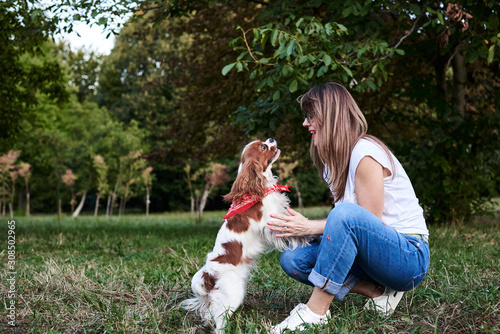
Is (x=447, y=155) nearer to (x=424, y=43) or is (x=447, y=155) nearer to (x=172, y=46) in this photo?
(x=424, y=43)

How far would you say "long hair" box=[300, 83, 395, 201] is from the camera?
8.32 ft

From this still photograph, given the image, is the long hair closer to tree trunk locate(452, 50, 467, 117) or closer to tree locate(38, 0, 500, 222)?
tree locate(38, 0, 500, 222)

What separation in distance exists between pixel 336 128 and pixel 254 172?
699 mm

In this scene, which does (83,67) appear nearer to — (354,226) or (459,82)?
(459,82)

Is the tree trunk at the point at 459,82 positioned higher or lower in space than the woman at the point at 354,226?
higher

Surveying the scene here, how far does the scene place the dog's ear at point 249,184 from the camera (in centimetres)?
295

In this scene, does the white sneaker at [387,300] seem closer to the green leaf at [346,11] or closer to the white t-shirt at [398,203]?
the white t-shirt at [398,203]

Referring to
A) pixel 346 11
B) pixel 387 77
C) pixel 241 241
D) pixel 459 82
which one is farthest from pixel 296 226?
pixel 459 82

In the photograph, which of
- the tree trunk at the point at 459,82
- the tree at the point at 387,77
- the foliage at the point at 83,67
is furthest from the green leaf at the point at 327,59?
the foliage at the point at 83,67

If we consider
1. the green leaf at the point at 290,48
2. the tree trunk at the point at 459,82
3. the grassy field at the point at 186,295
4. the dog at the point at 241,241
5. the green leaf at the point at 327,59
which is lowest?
the grassy field at the point at 186,295

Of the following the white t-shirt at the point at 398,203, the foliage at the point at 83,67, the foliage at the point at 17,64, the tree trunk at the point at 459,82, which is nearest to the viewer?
the white t-shirt at the point at 398,203

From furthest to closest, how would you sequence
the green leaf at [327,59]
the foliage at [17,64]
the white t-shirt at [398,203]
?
the foliage at [17,64], the green leaf at [327,59], the white t-shirt at [398,203]

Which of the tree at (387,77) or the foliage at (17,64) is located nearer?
the tree at (387,77)

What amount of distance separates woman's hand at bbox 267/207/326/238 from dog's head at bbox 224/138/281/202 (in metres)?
0.27
